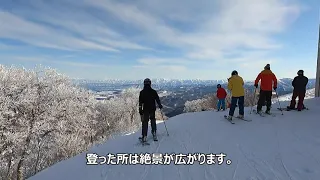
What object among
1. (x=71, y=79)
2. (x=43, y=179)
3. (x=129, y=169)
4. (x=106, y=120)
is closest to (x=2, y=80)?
(x=71, y=79)

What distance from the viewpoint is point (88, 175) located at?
784 centimetres

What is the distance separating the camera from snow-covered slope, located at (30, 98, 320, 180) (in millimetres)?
7064

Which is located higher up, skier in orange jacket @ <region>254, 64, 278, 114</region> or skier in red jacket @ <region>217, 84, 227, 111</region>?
skier in orange jacket @ <region>254, 64, 278, 114</region>

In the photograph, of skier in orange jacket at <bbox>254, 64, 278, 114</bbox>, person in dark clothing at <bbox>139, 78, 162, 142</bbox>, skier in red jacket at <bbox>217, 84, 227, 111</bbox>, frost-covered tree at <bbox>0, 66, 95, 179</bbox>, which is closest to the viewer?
person in dark clothing at <bbox>139, 78, 162, 142</bbox>

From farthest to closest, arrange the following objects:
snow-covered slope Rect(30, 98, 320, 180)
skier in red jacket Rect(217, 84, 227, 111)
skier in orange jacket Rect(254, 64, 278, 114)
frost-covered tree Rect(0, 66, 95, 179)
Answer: frost-covered tree Rect(0, 66, 95, 179)
skier in red jacket Rect(217, 84, 227, 111)
skier in orange jacket Rect(254, 64, 278, 114)
snow-covered slope Rect(30, 98, 320, 180)

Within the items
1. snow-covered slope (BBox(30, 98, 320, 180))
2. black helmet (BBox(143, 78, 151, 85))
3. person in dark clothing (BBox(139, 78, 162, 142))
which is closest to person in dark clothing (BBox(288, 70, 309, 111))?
snow-covered slope (BBox(30, 98, 320, 180))

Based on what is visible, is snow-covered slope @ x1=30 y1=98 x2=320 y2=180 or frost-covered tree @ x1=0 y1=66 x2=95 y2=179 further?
frost-covered tree @ x1=0 y1=66 x2=95 y2=179

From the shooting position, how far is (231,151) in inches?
345

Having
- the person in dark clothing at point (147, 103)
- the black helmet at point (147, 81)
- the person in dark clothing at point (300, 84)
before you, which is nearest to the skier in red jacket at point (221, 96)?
the person in dark clothing at point (300, 84)

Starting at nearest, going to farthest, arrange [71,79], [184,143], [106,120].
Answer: [184,143] < [71,79] < [106,120]

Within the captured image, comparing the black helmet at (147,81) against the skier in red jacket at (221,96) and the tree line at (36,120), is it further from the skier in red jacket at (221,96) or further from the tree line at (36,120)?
the tree line at (36,120)

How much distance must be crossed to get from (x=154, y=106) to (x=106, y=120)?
Result: 4984 cm

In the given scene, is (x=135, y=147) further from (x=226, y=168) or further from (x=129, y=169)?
(x=226, y=168)

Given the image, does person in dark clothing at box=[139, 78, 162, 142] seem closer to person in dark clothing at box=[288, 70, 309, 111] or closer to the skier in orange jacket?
the skier in orange jacket
